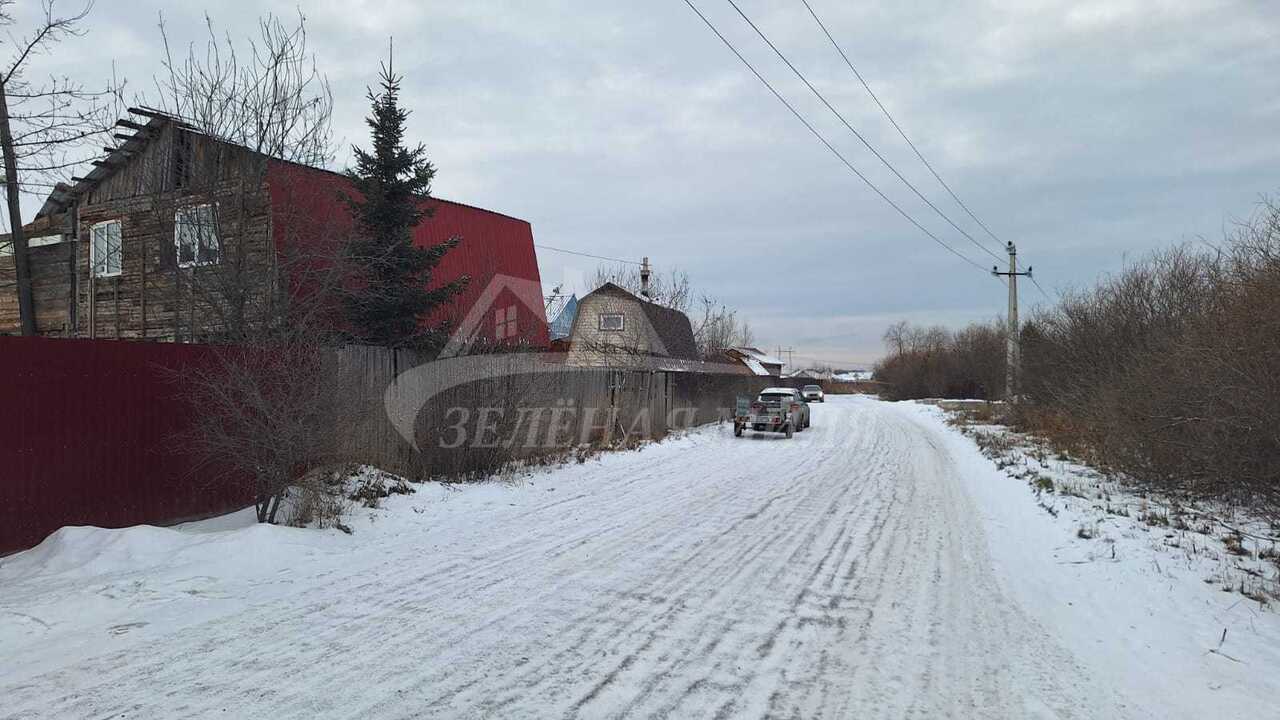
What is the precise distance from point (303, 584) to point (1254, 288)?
384 inches

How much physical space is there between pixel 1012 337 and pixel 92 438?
2777 cm

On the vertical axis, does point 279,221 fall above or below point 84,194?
below

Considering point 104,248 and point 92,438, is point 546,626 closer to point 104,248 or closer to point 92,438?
point 92,438

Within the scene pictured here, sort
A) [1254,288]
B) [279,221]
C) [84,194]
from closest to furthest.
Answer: [1254,288] → [279,221] → [84,194]

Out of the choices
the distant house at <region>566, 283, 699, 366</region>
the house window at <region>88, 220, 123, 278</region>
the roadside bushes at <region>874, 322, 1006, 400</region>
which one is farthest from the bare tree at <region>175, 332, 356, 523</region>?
the roadside bushes at <region>874, 322, 1006, 400</region>

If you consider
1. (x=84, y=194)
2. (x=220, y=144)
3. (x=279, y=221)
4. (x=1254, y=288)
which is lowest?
(x=1254, y=288)

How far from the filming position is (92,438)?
6.51 meters

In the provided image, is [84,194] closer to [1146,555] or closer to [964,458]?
[1146,555]

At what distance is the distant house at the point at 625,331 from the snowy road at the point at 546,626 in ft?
41.6

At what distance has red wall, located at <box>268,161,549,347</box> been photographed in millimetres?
9920

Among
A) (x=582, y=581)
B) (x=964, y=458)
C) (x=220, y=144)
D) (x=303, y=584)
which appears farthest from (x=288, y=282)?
(x=964, y=458)

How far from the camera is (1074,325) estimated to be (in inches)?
720

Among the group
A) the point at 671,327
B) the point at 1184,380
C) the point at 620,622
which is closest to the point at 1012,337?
the point at 671,327

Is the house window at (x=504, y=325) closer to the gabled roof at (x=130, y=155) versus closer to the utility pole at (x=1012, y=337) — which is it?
the gabled roof at (x=130, y=155)
